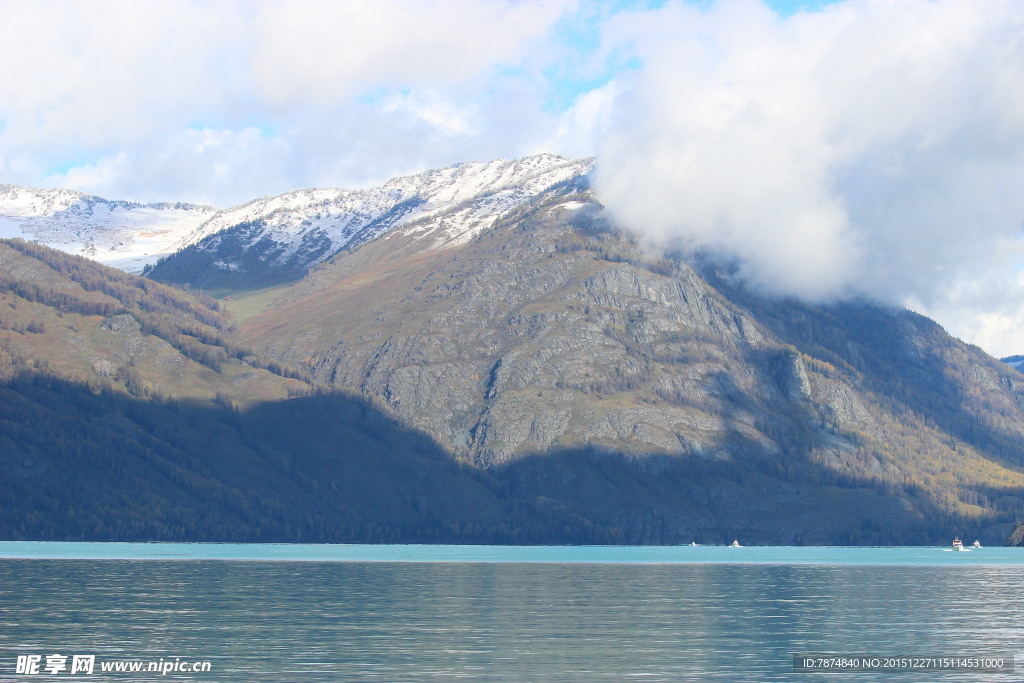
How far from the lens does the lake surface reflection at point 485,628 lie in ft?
317

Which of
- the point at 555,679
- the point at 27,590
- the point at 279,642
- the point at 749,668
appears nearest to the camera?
the point at 555,679

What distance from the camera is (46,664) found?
92500 mm

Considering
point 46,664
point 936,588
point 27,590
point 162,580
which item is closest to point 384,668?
point 46,664

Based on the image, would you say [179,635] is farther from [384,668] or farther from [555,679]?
[555,679]

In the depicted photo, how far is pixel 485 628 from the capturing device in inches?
4835

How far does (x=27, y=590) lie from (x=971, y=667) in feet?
377
